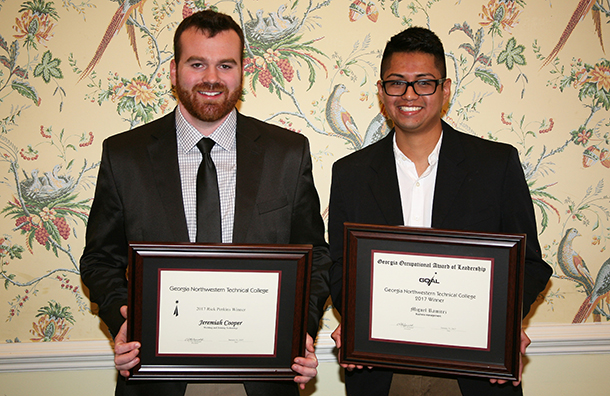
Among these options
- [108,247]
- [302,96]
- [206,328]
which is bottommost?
[206,328]

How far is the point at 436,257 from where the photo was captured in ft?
4.69

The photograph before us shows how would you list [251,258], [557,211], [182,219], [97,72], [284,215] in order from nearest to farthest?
[251,258] → [182,219] → [284,215] → [97,72] → [557,211]

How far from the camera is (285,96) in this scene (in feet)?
7.29

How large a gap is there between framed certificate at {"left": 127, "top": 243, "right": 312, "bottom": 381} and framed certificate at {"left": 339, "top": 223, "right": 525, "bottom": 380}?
0.65 ft

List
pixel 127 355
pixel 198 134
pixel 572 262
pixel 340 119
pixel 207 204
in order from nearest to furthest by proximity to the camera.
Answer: pixel 127 355, pixel 207 204, pixel 198 134, pixel 340 119, pixel 572 262

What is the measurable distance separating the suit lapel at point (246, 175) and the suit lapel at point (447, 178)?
2.10 feet

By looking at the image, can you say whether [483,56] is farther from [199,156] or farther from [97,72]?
[97,72]

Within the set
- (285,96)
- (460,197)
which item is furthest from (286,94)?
(460,197)

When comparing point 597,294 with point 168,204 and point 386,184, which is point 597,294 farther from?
point 168,204

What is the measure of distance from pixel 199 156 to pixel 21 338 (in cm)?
141

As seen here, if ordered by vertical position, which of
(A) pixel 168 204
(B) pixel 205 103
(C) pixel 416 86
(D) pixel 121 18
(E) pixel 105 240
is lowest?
(E) pixel 105 240

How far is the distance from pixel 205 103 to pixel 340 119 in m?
0.81

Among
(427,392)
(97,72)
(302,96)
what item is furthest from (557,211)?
(97,72)

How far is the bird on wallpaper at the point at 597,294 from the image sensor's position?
2.40 metres
